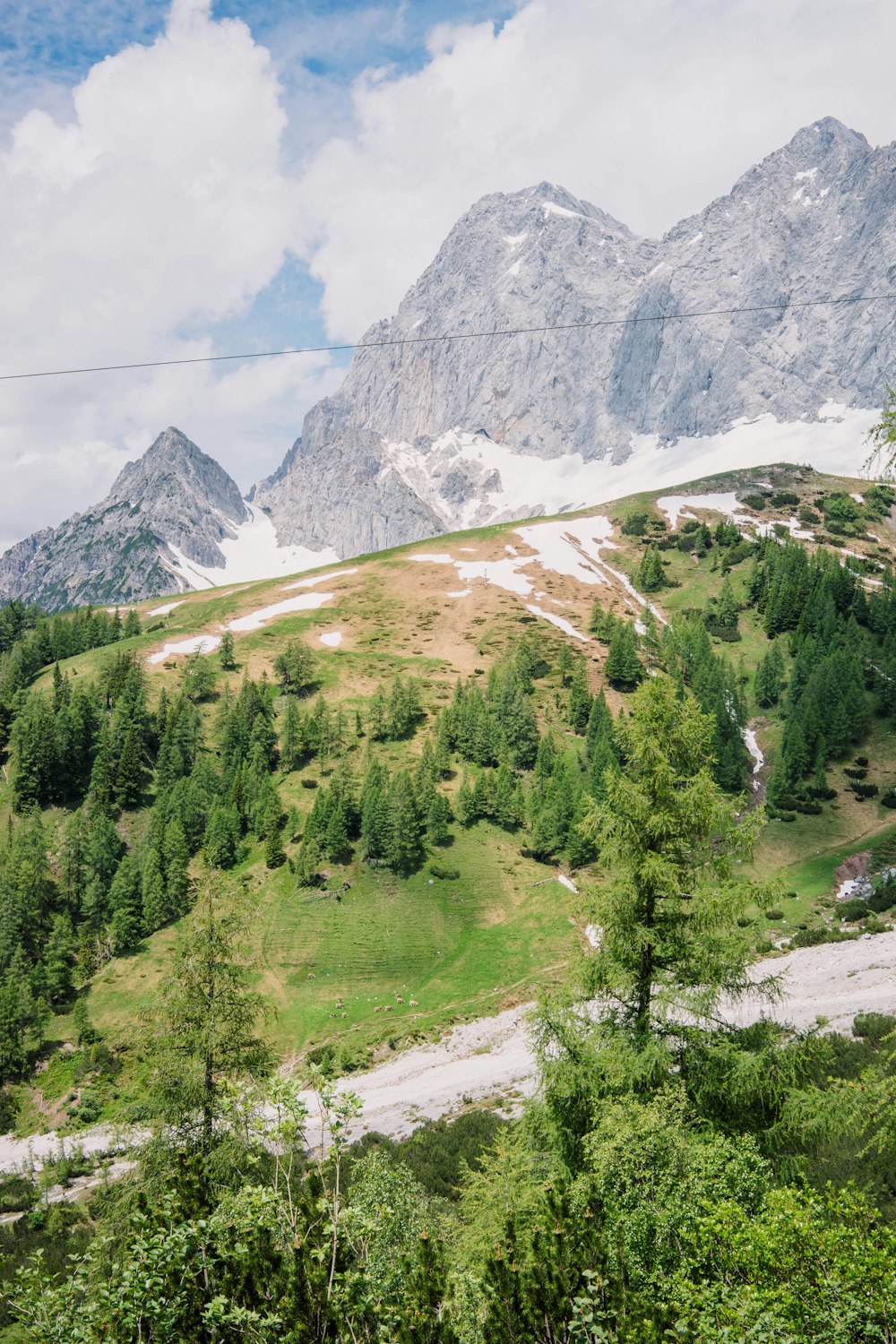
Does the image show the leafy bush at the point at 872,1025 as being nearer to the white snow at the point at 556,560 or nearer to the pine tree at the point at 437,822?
the pine tree at the point at 437,822

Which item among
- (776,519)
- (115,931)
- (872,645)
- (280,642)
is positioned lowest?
(115,931)

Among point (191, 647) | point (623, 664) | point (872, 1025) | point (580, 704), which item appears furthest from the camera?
point (191, 647)

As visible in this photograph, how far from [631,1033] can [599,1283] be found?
7.14 meters

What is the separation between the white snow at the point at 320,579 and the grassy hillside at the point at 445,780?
674 mm

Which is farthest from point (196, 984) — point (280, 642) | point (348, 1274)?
point (280, 642)

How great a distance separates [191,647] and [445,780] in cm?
4803

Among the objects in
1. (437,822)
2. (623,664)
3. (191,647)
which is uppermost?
(191,647)

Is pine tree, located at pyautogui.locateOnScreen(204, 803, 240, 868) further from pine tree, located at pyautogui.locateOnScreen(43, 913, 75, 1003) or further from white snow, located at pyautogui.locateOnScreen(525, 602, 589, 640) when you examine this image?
white snow, located at pyautogui.locateOnScreen(525, 602, 589, 640)

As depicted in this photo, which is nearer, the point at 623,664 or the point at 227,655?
the point at 623,664

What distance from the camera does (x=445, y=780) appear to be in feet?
237

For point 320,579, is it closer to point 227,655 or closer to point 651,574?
point 227,655

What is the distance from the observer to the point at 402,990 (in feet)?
164

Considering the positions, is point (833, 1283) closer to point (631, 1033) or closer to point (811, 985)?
point (631, 1033)

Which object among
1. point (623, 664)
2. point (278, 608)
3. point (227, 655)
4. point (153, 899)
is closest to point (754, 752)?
point (623, 664)
